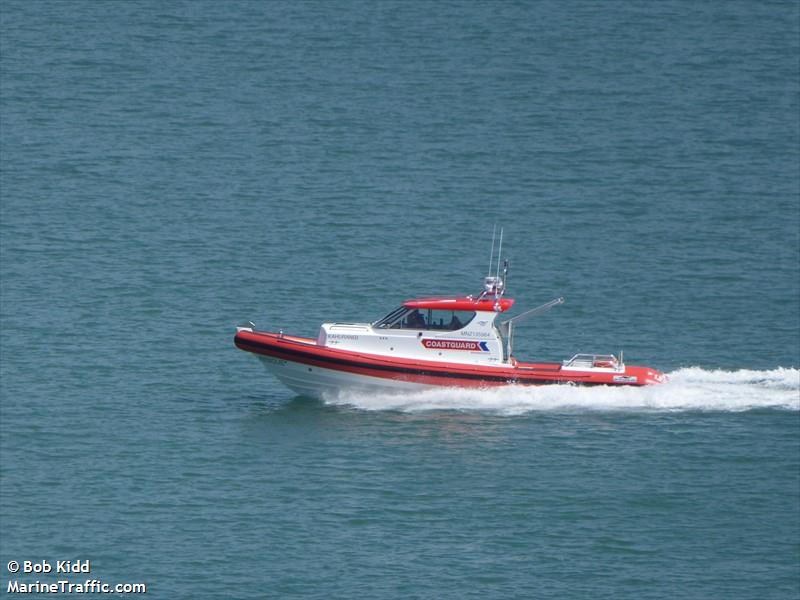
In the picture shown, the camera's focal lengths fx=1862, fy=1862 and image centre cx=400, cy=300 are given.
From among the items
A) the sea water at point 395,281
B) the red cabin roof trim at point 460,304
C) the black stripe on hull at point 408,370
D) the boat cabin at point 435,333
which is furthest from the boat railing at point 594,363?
the red cabin roof trim at point 460,304

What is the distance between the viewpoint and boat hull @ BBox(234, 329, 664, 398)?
58.9 metres

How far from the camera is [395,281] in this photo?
73938 mm

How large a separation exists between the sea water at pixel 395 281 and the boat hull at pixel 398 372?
1.40 feet

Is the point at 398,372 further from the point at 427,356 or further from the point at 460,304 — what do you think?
the point at 460,304

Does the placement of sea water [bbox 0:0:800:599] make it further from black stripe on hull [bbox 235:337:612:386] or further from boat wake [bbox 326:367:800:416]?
black stripe on hull [bbox 235:337:612:386]

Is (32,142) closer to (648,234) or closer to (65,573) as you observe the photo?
(648,234)

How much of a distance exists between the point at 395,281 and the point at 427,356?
14.7m

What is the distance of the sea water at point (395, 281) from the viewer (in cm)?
4950

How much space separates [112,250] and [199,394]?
709 inches

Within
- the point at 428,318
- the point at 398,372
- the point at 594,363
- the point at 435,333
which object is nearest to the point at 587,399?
the point at 594,363

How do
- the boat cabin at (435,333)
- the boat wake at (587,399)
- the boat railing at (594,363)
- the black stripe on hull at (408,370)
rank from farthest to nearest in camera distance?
the boat railing at (594,363), the boat cabin at (435,333), the black stripe on hull at (408,370), the boat wake at (587,399)

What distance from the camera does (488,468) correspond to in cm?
5366

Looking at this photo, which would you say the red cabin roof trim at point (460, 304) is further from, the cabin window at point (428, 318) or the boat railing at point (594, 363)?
the boat railing at point (594, 363)

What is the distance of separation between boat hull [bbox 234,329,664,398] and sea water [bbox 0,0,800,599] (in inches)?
16.8
